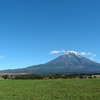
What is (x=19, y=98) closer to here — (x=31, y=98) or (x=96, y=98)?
(x=31, y=98)

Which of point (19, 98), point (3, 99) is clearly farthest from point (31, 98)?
point (3, 99)

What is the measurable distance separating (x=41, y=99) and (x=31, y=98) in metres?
0.95

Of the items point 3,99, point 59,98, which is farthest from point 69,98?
point 3,99

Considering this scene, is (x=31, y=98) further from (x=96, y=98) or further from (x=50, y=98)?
(x=96, y=98)

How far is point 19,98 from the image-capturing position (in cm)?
1425

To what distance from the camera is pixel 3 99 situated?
44.5 ft

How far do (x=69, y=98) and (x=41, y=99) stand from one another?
2.13 metres

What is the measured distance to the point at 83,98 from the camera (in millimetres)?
13969

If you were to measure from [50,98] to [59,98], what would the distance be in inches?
27.3

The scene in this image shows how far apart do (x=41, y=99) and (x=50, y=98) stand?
0.73m

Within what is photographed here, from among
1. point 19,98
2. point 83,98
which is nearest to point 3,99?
point 19,98

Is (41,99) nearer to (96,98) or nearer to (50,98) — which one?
(50,98)

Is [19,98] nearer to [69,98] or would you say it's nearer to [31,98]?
[31,98]

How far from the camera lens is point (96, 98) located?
45.3 feet
